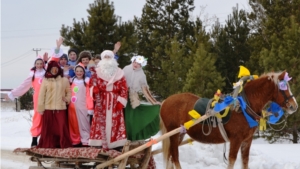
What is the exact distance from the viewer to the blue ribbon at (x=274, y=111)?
633 cm

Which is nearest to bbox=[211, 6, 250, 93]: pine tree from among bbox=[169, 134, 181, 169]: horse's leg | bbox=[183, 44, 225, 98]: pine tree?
bbox=[183, 44, 225, 98]: pine tree

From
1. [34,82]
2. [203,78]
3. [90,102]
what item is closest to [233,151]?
[90,102]

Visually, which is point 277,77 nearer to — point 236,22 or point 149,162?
point 149,162

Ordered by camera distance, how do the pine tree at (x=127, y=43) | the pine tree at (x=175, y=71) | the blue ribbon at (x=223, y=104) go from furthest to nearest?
the pine tree at (x=127, y=43), the pine tree at (x=175, y=71), the blue ribbon at (x=223, y=104)

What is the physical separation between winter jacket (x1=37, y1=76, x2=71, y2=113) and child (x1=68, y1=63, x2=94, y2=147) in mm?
194

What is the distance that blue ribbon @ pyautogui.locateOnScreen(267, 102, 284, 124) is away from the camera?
20.8 ft

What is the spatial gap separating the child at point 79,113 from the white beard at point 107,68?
0.67m

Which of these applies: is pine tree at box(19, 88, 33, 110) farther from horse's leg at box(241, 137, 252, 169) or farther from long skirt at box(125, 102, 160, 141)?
horse's leg at box(241, 137, 252, 169)

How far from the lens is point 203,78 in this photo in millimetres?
14758

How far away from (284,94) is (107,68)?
2.58 meters

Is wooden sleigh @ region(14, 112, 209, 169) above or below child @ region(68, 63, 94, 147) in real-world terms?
below

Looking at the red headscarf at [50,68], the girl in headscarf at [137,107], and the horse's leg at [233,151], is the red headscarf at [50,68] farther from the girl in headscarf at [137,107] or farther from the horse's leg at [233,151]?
the horse's leg at [233,151]

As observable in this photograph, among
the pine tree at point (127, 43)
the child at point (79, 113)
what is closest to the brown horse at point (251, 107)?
the child at point (79, 113)

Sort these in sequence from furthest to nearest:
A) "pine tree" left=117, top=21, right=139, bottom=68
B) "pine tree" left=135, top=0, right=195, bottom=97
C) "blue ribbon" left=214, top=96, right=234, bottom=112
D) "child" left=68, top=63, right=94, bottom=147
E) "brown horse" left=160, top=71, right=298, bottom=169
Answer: "pine tree" left=135, top=0, right=195, bottom=97 → "pine tree" left=117, top=21, right=139, bottom=68 → "child" left=68, top=63, right=94, bottom=147 → "brown horse" left=160, top=71, right=298, bottom=169 → "blue ribbon" left=214, top=96, right=234, bottom=112
